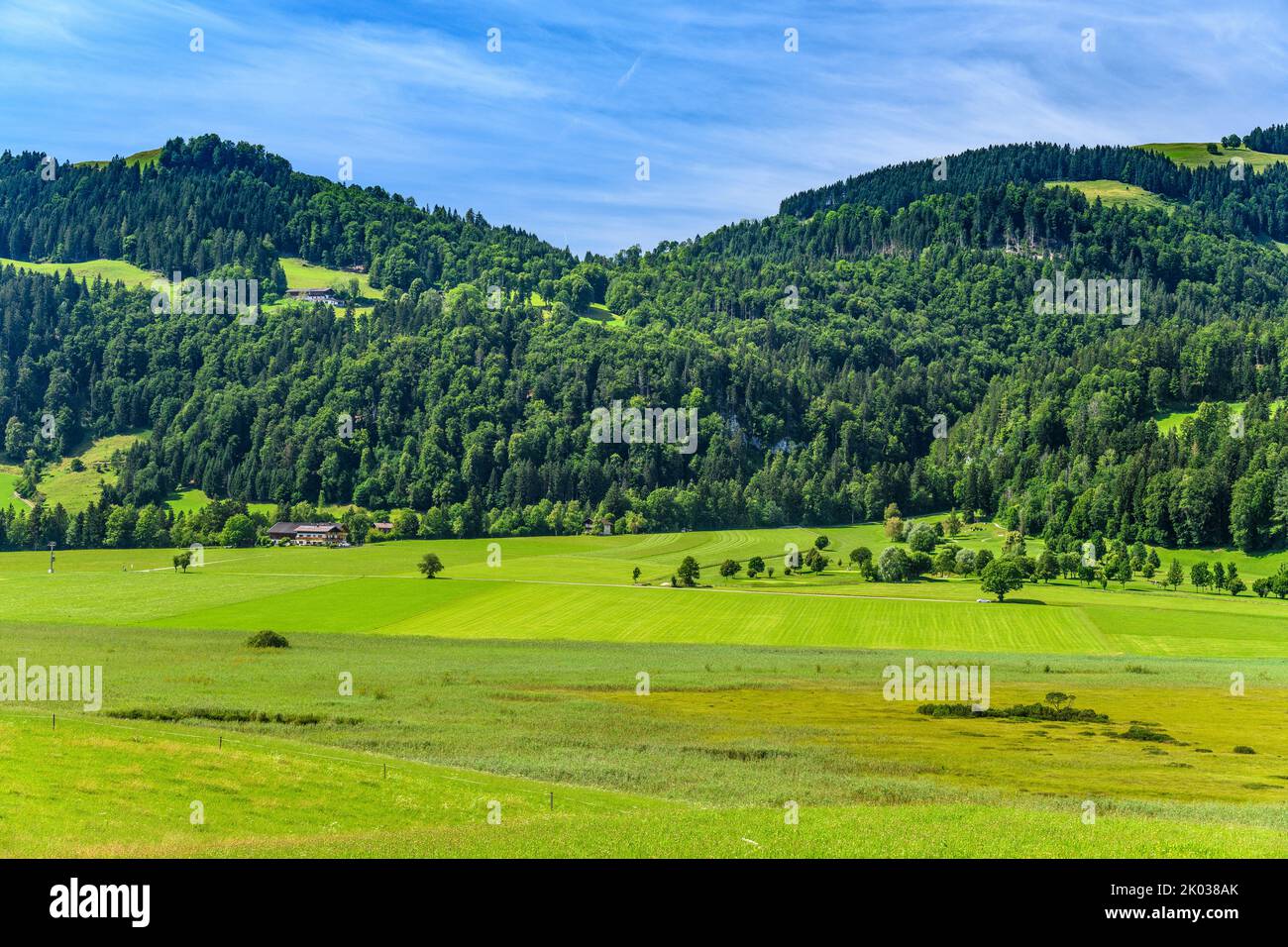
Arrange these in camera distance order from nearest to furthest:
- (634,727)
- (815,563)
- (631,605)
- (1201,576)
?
(634,727) < (631,605) < (1201,576) < (815,563)

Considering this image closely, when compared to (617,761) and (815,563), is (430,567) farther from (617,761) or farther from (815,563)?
(617,761)

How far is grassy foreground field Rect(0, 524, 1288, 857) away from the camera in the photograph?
118 ft

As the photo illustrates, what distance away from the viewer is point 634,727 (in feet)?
198

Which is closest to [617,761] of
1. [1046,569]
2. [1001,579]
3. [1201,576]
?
[1001,579]

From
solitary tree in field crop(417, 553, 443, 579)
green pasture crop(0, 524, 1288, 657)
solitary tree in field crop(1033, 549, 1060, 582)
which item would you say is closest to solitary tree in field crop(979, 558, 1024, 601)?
green pasture crop(0, 524, 1288, 657)

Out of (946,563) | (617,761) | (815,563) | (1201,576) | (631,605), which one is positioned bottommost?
(631,605)

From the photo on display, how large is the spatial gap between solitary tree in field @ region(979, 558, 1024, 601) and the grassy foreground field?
3375 millimetres

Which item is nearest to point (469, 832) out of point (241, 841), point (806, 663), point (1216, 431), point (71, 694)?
point (241, 841)

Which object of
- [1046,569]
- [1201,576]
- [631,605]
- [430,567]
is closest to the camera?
[631,605]

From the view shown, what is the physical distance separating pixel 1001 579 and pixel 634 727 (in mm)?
81635

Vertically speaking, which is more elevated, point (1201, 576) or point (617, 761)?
point (617, 761)

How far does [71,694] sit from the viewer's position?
202 ft

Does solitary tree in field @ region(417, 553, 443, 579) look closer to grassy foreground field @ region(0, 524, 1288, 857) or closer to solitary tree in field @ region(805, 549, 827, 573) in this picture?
grassy foreground field @ region(0, 524, 1288, 857)
